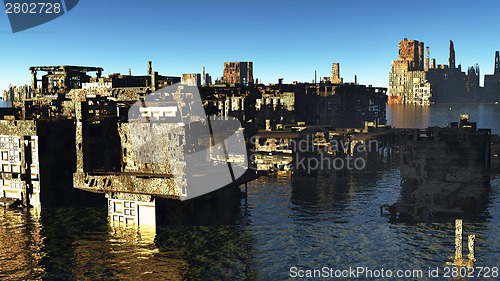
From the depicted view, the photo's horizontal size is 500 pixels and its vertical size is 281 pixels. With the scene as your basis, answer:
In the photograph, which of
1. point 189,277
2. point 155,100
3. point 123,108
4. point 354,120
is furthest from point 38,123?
point 354,120

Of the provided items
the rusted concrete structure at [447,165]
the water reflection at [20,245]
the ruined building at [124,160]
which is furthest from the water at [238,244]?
the rusted concrete structure at [447,165]

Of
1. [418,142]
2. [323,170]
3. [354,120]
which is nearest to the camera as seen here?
[418,142]

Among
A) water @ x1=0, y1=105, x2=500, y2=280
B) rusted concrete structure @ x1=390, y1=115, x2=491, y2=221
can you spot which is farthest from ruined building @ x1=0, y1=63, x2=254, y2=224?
rusted concrete structure @ x1=390, y1=115, x2=491, y2=221

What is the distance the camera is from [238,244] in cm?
4169

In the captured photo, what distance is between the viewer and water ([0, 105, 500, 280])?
36250 millimetres

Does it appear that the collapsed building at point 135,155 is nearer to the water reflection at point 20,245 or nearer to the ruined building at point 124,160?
the ruined building at point 124,160

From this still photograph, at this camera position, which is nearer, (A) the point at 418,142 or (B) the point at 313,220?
(B) the point at 313,220

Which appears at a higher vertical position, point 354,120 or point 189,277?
point 354,120

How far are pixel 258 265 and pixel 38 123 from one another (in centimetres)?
3162

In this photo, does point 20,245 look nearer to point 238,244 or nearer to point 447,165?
point 238,244

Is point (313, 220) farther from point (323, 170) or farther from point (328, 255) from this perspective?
point (323, 170)

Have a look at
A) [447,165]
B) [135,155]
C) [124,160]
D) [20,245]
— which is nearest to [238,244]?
[135,155]

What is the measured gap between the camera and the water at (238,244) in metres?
36.2

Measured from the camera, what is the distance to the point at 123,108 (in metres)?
56.4
